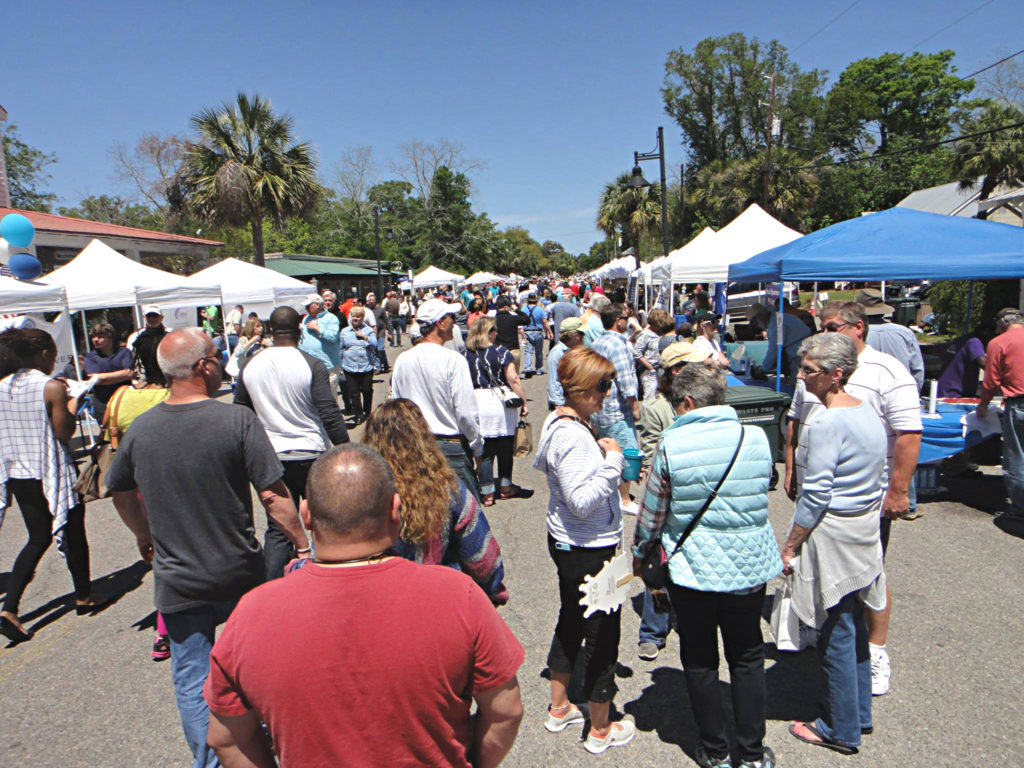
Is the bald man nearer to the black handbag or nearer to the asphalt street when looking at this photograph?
the asphalt street

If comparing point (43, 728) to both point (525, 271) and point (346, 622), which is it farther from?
point (525, 271)

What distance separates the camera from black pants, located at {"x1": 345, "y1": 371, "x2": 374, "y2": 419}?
29.1ft

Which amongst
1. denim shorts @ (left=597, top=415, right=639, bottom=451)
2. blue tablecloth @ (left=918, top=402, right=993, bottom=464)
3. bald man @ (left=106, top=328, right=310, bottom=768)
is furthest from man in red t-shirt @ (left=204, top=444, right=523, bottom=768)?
blue tablecloth @ (left=918, top=402, right=993, bottom=464)

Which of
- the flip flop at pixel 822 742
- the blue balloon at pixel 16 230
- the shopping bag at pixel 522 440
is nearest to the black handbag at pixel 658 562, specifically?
the flip flop at pixel 822 742

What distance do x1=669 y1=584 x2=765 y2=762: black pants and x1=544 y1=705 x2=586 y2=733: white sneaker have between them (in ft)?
2.01

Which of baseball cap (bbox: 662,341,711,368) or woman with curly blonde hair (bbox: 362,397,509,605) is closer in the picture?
woman with curly blonde hair (bbox: 362,397,509,605)

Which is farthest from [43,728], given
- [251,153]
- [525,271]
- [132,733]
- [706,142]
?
[525,271]

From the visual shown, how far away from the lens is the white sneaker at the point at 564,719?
284 centimetres

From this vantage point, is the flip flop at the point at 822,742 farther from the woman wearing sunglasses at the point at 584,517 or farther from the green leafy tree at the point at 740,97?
the green leafy tree at the point at 740,97

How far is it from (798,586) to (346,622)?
83.6 inches

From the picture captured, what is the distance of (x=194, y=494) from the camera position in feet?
7.81

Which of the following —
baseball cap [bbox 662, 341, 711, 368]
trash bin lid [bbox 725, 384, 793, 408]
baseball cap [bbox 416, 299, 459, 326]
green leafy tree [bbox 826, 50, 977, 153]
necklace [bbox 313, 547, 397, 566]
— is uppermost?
green leafy tree [bbox 826, 50, 977, 153]

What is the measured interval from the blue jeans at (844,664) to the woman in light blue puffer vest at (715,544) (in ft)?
1.20

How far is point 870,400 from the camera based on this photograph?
3166 millimetres
